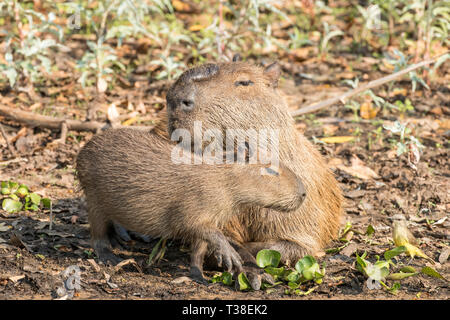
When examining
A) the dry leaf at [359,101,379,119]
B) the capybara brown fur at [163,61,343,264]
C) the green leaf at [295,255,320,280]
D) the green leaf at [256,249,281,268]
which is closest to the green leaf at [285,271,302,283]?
the green leaf at [295,255,320,280]

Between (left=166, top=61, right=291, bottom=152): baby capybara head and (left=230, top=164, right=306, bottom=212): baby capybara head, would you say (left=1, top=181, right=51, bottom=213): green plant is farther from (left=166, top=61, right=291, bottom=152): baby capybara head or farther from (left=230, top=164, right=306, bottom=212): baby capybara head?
(left=230, top=164, right=306, bottom=212): baby capybara head

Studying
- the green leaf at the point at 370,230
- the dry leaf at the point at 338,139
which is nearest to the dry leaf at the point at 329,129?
the dry leaf at the point at 338,139

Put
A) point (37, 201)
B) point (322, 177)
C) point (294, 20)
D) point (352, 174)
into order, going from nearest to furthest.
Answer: point (322, 177) → point (37, 201) → point (352, 174) → point (294, 20)

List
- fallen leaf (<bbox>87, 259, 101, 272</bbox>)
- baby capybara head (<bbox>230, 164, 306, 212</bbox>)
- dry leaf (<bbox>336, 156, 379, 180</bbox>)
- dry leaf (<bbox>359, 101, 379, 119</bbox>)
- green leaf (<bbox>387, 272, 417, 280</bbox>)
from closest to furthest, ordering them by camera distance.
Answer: baby capybara head (<bbox>230, 164, 306, 212</bbox>)
green leaf (<bbox>387, 272, 417, 280</bbox>)
fallen leaf (<bbox>87, 259, 101, 272</bbox>)
dry leaf (<bbox>336, 156, 379, 180</bbox>)
dry leaf (<bbox>359, 101, 379, 119</bbox>)

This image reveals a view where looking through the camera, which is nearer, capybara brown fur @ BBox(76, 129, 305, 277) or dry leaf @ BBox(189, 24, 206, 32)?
capybara brown fur @ BBox(76, 129, 305, 277)

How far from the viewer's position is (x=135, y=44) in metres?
7.26

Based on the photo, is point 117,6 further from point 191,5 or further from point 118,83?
point 191,5

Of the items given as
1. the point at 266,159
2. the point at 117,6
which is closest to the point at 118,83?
the point at 117,6

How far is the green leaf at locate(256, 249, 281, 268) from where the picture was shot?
3547mm

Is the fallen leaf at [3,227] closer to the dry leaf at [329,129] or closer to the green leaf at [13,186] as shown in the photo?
the green leaf at [13,186]

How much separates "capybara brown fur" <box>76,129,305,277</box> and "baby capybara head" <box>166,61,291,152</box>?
0.22 meters

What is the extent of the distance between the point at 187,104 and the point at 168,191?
51 centimetres

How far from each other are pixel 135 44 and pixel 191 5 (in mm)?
1170

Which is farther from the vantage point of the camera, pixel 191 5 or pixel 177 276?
pixel 191 5
